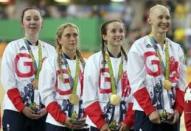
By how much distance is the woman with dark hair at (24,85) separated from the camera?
6.40 metres

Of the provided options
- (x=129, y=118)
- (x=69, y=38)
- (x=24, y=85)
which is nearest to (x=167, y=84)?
(x=129, y=118)

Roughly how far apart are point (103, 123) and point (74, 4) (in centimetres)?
1264

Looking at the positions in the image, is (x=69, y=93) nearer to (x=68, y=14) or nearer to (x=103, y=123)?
(x=103, y=123)

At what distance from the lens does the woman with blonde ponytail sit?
600 cm

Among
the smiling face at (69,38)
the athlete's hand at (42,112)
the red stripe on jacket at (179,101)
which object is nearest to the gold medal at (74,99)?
the smiling face at (69,38)

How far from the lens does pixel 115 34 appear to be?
5879 mm

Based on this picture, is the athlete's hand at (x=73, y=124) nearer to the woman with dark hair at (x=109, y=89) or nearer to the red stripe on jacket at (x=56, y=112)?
the red stripe on jacket at (x=56, y=112)

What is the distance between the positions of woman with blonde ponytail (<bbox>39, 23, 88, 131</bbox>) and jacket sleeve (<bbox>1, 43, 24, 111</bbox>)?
0.35 metres

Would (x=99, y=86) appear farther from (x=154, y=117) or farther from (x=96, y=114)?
(x=154, y=117)

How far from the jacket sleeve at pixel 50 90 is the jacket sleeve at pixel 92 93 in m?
0.26

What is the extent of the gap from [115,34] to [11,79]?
109cm

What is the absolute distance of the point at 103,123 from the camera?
577 centimetres

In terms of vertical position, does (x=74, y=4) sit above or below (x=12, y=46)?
above

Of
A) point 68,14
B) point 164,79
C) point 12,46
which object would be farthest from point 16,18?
point 164,79
